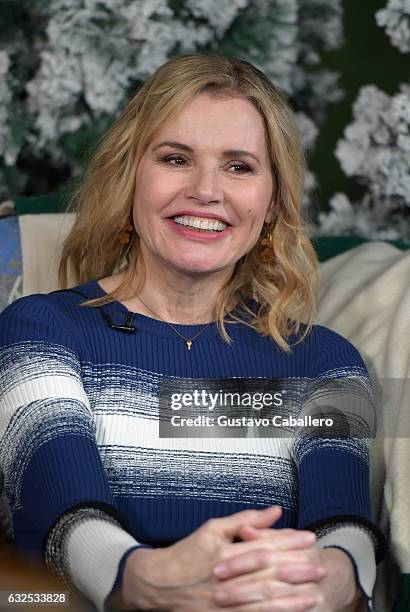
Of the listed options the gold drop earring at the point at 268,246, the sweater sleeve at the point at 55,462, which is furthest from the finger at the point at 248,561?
the gold drop earring at the point at 268,246

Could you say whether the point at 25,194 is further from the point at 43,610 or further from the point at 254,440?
the point at 43,610

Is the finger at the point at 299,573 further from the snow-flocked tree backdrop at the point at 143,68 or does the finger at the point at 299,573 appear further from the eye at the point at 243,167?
the snow-flocked tree backdrop at the point at 143,68

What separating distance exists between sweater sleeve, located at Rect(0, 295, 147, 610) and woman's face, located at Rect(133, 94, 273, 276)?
26 centimetres

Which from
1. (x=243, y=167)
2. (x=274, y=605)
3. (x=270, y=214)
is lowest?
(x=274, y=605)

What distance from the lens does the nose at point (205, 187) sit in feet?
6.21

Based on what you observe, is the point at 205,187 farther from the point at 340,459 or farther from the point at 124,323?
the point at 340,459

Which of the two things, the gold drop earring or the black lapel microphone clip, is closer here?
the black lapel microphone clip

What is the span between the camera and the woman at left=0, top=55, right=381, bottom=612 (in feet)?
4.99

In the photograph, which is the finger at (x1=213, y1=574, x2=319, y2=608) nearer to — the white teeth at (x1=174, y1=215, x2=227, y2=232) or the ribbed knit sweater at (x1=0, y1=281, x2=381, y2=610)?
the ribbed knit sweater at (x1=0, y1=281, x2=381, y2=610)

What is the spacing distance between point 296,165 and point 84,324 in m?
0.50

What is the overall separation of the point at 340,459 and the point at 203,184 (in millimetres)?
517

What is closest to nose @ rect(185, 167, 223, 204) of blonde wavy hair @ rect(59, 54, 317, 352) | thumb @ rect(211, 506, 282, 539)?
blonde wavy hair @ rect(59, 54, 317, 352)

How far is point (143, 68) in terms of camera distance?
2.96 metres

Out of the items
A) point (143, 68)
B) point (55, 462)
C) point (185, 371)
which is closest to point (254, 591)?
point (55, 462)
